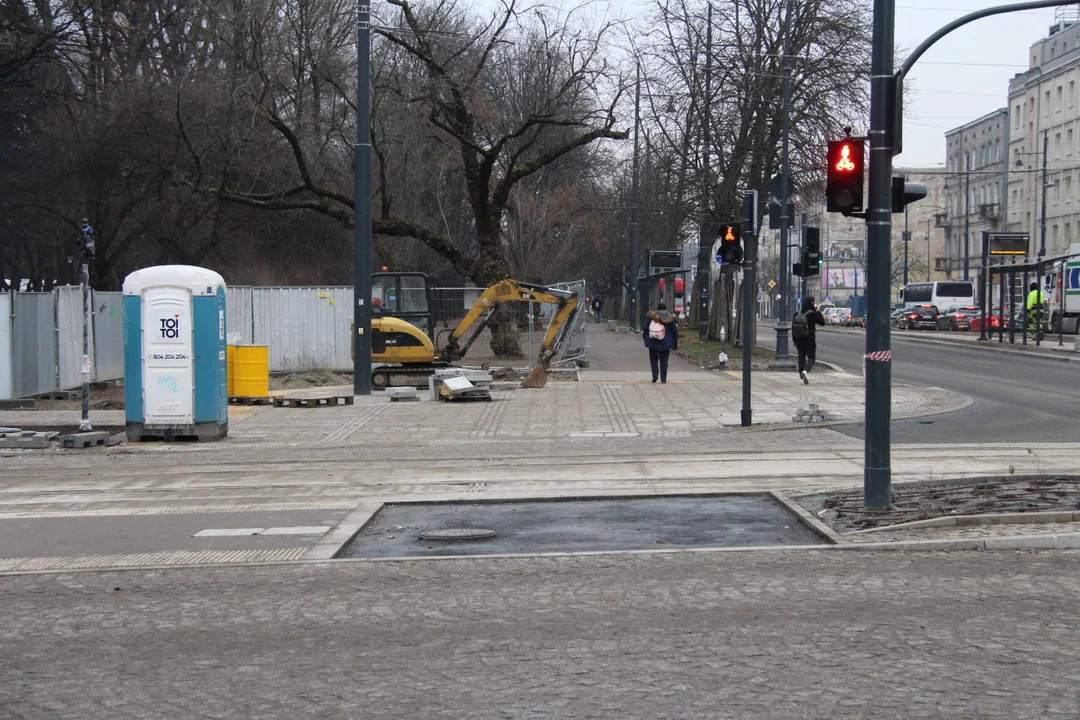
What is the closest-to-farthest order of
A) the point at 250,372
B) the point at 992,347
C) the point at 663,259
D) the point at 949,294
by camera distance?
the point at 250,372 → the point at 992,347 → the point at 663,259 → the point at 949,294

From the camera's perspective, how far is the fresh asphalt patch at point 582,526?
8680mm

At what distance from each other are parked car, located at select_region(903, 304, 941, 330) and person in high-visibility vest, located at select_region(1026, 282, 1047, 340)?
55.5 ft

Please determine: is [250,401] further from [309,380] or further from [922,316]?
[922,316]

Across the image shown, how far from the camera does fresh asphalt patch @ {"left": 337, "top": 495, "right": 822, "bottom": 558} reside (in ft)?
28.5

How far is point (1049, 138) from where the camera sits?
75.1 m

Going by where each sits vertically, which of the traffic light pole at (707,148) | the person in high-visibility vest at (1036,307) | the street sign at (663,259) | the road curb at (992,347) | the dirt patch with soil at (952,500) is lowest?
the dirt patch with soil at (952,500)

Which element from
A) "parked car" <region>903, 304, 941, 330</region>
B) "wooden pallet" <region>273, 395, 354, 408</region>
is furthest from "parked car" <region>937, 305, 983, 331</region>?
"wooden pallet" <region>273, 395, 354, 408</region>

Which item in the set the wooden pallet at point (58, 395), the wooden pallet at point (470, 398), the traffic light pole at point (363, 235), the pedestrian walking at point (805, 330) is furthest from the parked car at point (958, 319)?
the wooden pallet at point (58, 395)

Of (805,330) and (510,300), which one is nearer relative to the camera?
(805,330)

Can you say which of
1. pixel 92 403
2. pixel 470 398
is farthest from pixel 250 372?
pixel 470 398

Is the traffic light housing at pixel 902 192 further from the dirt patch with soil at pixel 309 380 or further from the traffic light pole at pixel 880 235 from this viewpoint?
the dirt patch with soil at pixel 309 380

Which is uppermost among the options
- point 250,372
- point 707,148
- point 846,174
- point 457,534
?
point 707,148

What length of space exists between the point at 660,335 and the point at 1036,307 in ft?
80.7

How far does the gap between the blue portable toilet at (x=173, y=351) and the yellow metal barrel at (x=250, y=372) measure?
19.3 feet
